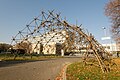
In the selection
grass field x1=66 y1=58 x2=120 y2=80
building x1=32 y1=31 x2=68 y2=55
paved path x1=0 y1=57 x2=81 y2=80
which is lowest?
paved path x1=0 y1=57 x2=81 y2=80

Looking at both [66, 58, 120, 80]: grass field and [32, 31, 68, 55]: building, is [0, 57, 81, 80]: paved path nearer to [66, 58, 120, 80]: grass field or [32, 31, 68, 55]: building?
[66, 58, 120, 80]: grass field

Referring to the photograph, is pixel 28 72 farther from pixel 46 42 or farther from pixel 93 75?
pixel 93 75

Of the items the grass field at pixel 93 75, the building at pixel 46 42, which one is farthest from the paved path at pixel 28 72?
the building at pixel 46 42

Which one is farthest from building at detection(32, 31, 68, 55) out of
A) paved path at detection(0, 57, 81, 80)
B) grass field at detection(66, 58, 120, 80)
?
grass field at detection(66, 58, 120, 80)

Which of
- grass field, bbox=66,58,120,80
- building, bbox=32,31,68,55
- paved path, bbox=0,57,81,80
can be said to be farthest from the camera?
paved path, bbox=0,57,81,80

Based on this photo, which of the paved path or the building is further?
the paved path

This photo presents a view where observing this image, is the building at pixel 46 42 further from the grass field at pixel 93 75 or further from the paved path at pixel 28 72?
the grass field at pixel 93 75

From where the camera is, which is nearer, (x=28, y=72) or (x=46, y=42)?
(x=46, y=42)

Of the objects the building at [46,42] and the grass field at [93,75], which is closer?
the grass field at [93,75]

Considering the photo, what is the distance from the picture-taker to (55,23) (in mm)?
12805

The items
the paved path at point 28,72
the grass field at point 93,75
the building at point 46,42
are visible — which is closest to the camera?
the grass field at point 93,75

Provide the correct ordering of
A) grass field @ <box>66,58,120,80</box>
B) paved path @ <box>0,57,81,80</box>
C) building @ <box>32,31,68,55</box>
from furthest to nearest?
1. paved path @ <box>0,57,81,80</box>
2. building @ <box>32,31,68,55</box>
3. grass field @ <box>66,58,120,80</box>

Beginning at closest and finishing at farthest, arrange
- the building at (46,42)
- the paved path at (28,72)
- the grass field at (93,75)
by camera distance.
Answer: the grass field at (93,75) → the building at (46,42) → the paved path at (28,72)

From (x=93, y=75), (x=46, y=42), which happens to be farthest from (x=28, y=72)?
(x=93, y=75)
